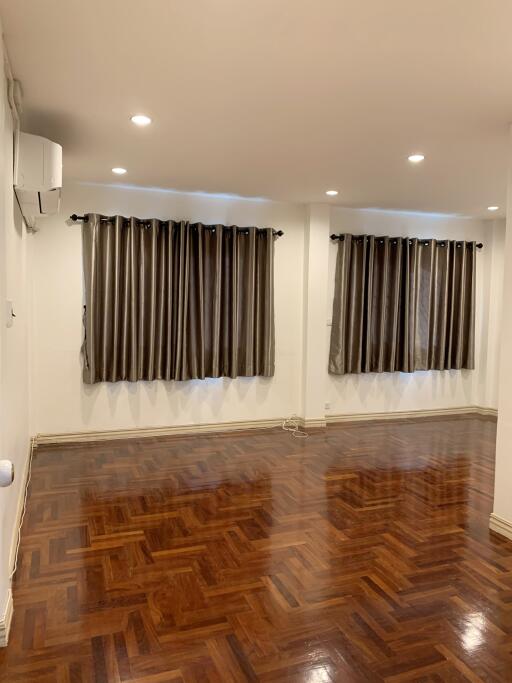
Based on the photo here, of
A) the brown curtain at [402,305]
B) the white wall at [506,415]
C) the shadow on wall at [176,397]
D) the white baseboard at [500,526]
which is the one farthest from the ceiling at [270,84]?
the white baseboard at [500,526]

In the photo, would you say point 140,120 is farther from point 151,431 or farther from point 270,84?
point 151,431

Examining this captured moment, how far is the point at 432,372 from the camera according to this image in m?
6.57

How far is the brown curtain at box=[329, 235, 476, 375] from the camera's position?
6004mm

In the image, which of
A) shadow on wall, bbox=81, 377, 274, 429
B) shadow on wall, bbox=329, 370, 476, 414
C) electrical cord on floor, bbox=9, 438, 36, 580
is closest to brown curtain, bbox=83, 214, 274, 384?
shadow on wall, bbox=81, 377, 274, 429

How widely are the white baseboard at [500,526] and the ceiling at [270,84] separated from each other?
7.80ft

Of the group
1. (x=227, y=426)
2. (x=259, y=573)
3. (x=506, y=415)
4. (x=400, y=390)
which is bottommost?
(x=259, y=573)

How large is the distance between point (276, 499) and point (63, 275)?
2.95 meters

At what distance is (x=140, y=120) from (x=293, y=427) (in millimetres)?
3725

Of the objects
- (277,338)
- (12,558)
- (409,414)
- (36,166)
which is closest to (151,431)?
(277,338)

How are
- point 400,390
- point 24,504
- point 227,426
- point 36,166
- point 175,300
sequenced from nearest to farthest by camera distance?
point 36,166
point 24,504
point 175,300
point 227,426
point 400,390

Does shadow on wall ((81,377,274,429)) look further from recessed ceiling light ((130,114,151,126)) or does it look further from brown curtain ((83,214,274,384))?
recessed ceiling light ((130,114,151,126))

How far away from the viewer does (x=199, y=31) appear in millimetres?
2141

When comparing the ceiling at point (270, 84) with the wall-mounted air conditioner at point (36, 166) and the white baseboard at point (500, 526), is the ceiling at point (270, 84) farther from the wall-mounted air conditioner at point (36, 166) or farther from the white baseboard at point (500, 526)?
the white baseboard at point (500, 526)

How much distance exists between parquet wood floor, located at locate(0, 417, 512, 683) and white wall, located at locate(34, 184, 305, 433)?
71 cm
